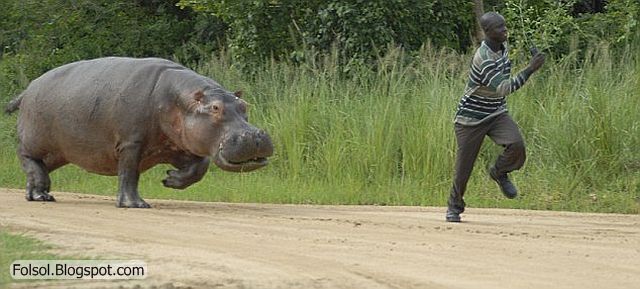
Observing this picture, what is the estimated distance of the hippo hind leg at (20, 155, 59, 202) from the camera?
12727 mm

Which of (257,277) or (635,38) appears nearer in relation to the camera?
(257,277)

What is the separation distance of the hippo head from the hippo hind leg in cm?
186

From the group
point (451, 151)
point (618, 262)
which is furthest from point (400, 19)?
point (618, 262)

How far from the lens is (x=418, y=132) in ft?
47.6

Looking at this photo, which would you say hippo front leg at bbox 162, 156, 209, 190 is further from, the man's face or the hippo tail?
the man's face

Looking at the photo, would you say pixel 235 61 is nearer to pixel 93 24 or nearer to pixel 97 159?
pixel 93 24

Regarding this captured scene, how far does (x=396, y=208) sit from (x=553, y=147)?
236 cm

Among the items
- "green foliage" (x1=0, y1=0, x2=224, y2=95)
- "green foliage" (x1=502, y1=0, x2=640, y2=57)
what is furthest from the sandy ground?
"green foliage" (x1=0, y1=0, x2=224, y2=95)

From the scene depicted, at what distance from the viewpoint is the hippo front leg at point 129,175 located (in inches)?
464

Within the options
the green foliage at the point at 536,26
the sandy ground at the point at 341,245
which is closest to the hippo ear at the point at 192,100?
the sandy ground at the point at 341,245

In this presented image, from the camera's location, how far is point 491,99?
401 inches

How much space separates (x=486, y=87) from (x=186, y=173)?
3.21 metres

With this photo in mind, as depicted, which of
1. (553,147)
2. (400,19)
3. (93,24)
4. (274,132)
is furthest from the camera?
(93,24)

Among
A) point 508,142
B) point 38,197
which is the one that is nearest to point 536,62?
point 508,142
